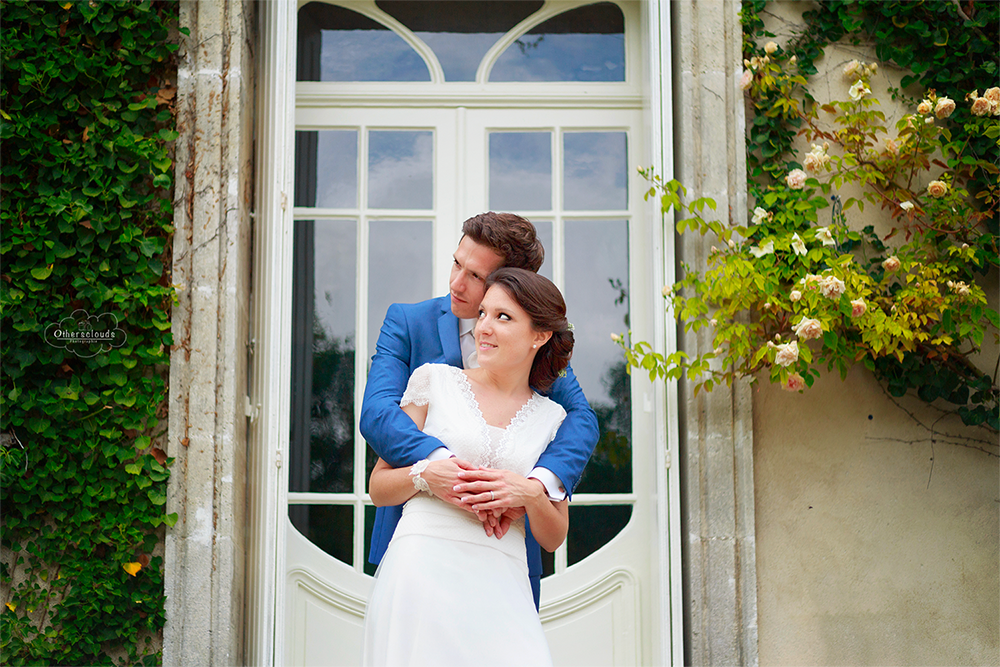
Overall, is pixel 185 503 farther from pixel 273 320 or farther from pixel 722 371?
pixel 722 371

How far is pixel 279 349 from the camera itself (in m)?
3.21

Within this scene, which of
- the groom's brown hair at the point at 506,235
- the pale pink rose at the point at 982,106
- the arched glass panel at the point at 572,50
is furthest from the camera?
the arched glass panel at the point at 572,50

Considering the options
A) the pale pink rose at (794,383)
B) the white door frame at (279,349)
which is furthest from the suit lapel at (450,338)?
the pale pink rose at (794,383)

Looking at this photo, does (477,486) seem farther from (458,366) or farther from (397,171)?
(397,171)

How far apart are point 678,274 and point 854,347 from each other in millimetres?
709

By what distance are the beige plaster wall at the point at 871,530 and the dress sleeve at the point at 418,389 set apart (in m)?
1.82

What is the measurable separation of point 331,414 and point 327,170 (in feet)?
3.53

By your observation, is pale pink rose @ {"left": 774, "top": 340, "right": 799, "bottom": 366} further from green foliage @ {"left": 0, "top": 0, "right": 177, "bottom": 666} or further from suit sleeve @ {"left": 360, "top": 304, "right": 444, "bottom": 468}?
green foliage @ {"left": 0, "top": 0, "right": 177, "bottom": 666}

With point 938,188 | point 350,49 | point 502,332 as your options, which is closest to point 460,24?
point 350,49

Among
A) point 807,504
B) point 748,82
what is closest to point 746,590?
point 807,504

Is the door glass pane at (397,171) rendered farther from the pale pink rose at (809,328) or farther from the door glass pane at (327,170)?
the pale pink rose at (809,328)

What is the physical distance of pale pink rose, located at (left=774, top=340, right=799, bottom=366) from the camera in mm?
2934

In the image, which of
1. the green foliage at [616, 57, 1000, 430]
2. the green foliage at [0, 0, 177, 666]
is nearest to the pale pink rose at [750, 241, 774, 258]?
the green foliage at [616, 57, 1000, 430]

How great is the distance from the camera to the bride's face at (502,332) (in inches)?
70.1
